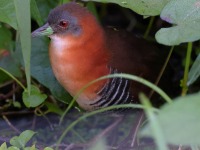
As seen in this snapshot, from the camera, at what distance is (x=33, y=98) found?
7.58 ft

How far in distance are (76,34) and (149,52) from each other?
0.44m

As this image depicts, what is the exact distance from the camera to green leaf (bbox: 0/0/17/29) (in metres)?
2.09

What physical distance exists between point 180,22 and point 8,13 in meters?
0.61

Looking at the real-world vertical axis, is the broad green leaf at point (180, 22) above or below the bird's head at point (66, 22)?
above

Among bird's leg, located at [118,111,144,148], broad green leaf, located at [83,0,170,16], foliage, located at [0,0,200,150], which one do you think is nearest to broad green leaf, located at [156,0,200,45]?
foliage, located at [0,0,200,150]

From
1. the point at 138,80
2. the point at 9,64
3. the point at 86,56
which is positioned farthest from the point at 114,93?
the point at 138,80

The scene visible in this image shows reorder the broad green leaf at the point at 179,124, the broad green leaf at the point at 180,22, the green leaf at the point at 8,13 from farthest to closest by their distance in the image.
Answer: the green leaf at the point at 8,13 < the broad green leaf at the point at 180,22 < the broad green leaf at the point at 179,124

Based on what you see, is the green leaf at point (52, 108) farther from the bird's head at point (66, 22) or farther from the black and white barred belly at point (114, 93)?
the bird's head at point (66, 22)

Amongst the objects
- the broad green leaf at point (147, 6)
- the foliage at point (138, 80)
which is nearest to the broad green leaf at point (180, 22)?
the foliage at point (138, 80)

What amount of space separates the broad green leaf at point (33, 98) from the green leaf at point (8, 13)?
0.33 metres

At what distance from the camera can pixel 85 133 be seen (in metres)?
2.74

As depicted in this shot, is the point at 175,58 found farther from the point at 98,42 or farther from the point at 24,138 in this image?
the point at 24,138

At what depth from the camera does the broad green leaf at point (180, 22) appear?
6.12ft

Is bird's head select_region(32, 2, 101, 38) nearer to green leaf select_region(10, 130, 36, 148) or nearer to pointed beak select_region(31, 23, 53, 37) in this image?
pointed beak select_region(31, 23, 53, 37)
